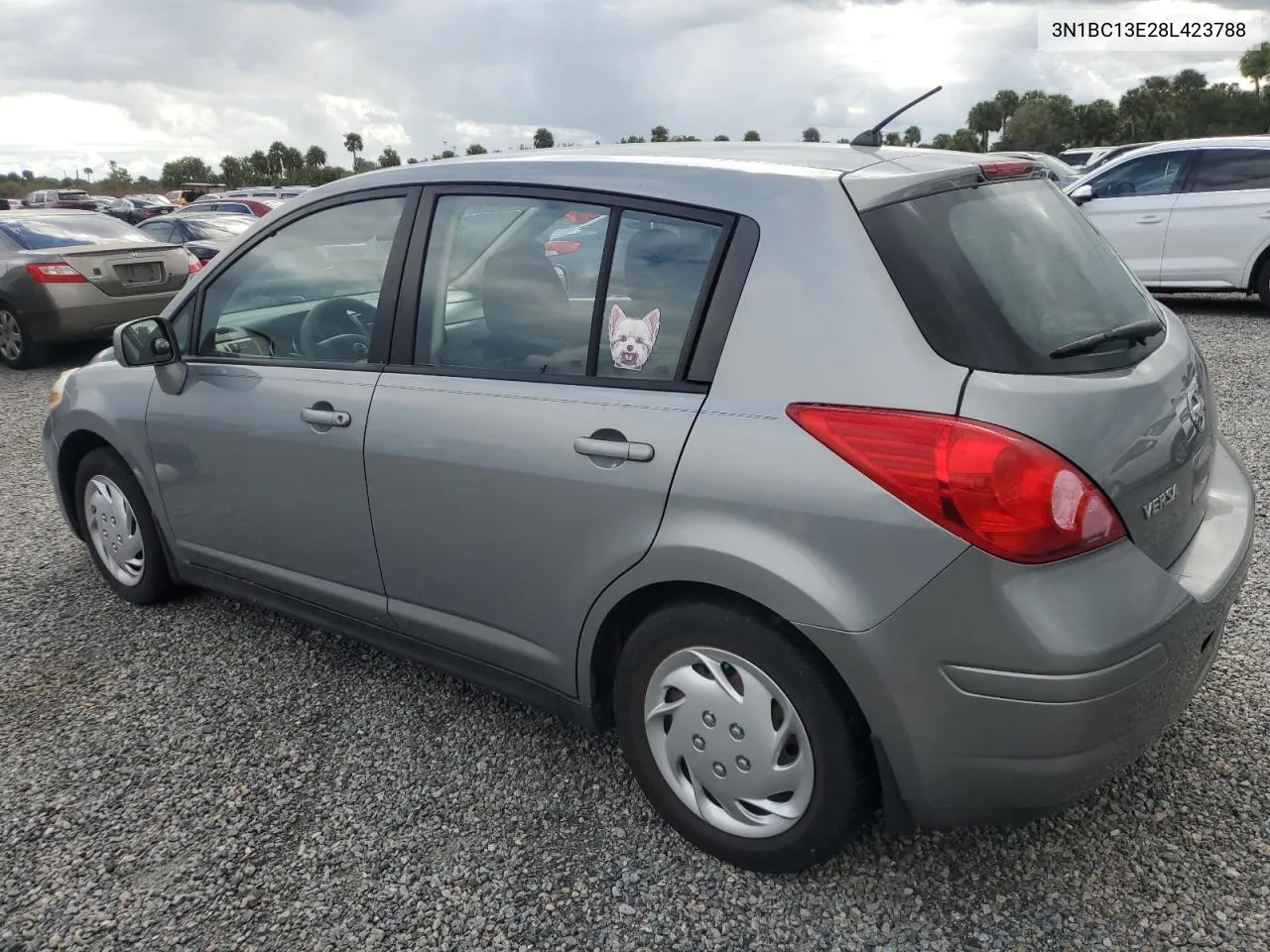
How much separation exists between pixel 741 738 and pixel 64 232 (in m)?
9.98

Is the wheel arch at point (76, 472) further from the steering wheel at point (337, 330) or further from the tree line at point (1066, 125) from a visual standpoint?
the tree line at point (1066, 125)

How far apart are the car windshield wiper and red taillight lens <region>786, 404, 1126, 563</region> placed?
29cm

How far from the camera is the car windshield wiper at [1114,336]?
2.04 metres

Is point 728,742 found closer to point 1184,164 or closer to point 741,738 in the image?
point 741,738

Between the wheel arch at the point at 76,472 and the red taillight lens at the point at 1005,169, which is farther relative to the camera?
the wheel arch at the point at 76,472

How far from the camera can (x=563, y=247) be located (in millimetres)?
2533

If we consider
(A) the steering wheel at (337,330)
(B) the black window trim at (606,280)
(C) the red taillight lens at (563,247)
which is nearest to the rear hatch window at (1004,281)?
(B) the black window trim at (606,280)

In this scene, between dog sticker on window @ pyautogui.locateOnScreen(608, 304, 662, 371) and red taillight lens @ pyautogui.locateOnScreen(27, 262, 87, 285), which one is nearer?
dog sticker on window @ pyautogui.locateOnScreen(608, 304, 662, 371)

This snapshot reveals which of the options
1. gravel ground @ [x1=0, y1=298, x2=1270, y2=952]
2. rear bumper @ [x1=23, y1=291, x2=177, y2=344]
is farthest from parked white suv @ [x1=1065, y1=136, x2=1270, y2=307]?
rear bumper @ [x1=23, y1=291, x2=177, y2=344]

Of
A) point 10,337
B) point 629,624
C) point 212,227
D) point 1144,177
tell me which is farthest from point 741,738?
point 212,227

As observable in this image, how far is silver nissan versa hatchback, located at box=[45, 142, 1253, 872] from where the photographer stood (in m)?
1.89

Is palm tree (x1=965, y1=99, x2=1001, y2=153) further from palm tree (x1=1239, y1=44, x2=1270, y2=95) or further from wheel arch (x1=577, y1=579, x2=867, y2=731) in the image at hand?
wheel arch (x1=577, y1=579, x2=867, y2=731)

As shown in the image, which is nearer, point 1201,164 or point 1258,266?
point 1258,266

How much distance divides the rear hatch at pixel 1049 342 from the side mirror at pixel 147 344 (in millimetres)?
2455
